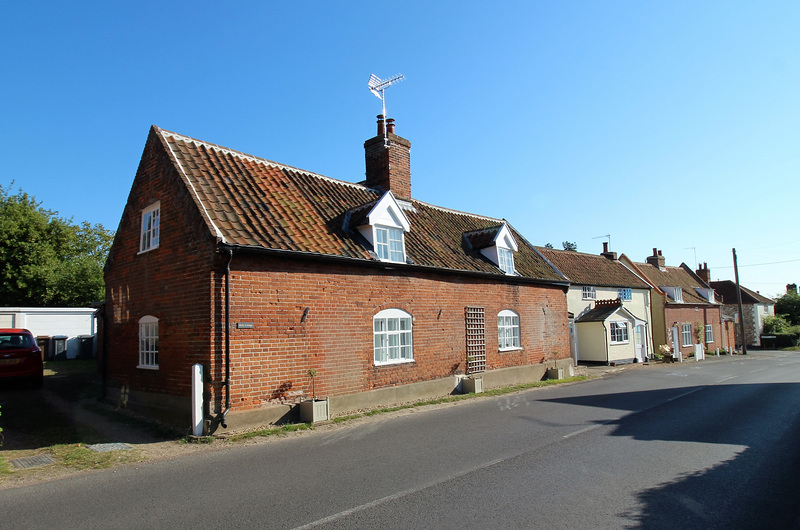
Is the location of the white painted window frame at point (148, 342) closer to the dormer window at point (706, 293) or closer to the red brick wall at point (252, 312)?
the red brick wall at point (252, 312)

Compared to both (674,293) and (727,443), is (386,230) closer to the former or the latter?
(727,443)

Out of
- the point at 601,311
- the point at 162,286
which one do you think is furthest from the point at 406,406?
the point at 601,311

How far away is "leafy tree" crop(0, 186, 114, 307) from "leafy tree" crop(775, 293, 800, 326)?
6806 cm

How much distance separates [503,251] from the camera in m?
19.0

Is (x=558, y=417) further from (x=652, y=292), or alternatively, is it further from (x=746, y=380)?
(x=652, y=292)

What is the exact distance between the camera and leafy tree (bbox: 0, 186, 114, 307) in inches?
1136

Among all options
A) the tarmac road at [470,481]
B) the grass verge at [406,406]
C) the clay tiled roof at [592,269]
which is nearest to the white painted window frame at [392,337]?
the grass verge at [406,406]

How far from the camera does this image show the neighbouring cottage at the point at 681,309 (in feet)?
119

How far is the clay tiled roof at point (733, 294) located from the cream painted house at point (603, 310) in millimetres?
25344

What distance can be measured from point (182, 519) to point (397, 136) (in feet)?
48.5

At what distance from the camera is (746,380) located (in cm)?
1994

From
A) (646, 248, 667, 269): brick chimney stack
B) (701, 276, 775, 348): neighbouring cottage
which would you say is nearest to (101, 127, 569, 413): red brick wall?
(646, 248, 667, 269): brick chimney stack

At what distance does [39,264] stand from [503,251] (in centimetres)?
3078

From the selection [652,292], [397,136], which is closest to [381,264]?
[397,136]
